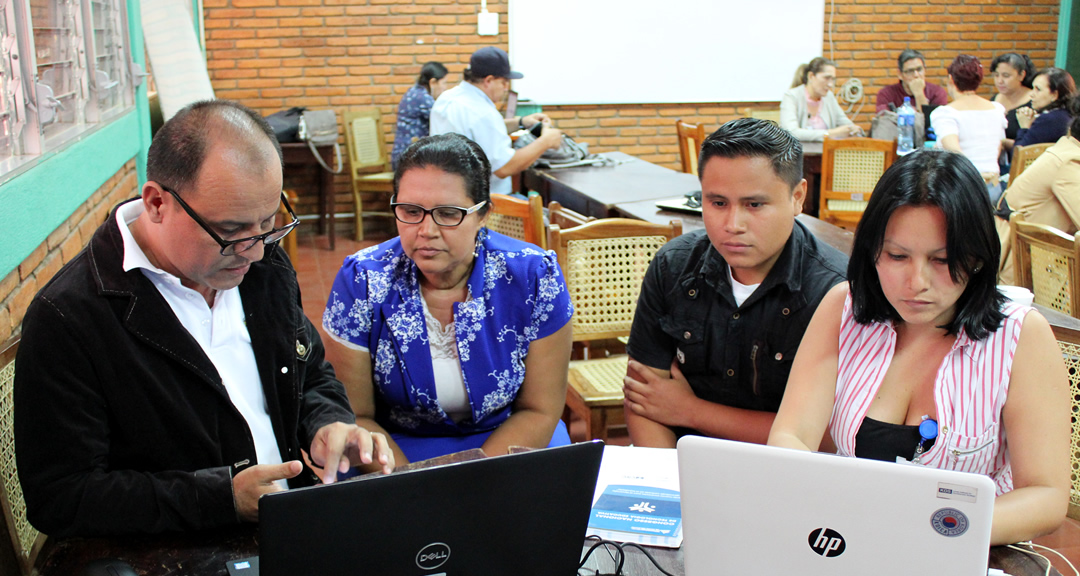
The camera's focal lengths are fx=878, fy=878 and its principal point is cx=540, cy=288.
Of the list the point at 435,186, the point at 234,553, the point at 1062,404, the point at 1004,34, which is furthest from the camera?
the point at 1004,34

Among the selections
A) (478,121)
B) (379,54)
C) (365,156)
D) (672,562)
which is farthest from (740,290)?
(379,54)

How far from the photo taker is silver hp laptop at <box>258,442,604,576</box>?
40.1 inches

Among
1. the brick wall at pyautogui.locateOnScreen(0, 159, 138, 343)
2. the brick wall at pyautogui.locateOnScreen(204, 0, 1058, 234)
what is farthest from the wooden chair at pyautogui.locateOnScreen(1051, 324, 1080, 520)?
the brick wall at pyautogui.locateOnScreen(204, 0, 1058, 234)

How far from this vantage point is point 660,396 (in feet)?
6.79

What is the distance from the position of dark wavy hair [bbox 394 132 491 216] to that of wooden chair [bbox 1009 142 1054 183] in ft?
13.7

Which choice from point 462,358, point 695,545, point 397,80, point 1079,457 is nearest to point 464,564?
point 695,545

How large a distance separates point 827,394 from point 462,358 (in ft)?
2.80

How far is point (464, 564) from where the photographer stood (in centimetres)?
110

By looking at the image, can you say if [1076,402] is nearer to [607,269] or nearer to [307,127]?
[607,269]

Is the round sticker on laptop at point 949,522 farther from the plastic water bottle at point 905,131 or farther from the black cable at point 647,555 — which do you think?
the plastic water bottle at point 905,131

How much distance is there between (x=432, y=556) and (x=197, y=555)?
0.49 meters

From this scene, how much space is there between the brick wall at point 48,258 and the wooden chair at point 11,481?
0.30 m

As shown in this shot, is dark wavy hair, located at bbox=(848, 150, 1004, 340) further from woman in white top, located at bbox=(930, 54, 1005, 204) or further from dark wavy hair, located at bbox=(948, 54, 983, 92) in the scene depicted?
dark wavy hair, located at bbox=(948, 54, 983, 92)

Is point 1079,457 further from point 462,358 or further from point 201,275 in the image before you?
point 201,275
